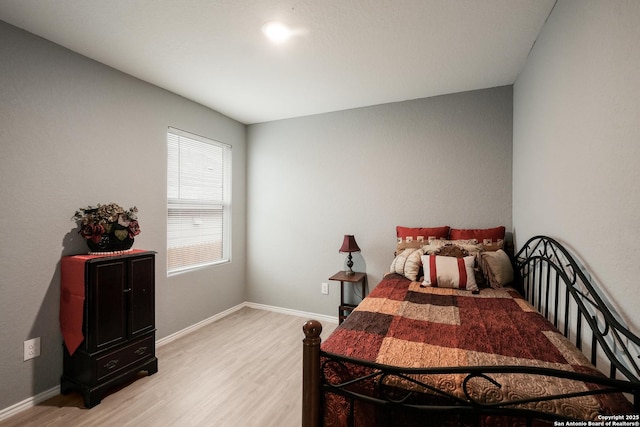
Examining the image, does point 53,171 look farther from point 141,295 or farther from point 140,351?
point 140,351

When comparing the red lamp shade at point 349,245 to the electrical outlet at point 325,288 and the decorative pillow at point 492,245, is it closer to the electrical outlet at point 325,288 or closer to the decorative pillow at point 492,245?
the electrical outlet at point 325,288

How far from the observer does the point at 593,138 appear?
1.34 metres

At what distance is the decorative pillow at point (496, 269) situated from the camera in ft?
7.65

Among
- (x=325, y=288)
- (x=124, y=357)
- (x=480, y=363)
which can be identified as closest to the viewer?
(x=480, y=363)

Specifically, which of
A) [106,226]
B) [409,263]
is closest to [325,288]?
[409,263]

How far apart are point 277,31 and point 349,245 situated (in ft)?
7.02

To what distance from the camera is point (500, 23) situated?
191 centimetres

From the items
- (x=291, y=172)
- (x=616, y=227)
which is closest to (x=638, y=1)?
(x=616, y=227)

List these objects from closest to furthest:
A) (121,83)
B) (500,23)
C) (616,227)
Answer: (616,227) < (500,23) < (121,83)

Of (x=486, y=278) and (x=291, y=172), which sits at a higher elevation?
(x=291, y=172)

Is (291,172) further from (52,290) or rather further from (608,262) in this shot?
(608,262)

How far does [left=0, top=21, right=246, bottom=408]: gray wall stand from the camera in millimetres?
1932

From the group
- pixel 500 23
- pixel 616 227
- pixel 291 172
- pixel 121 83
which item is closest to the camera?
pixel 616 227

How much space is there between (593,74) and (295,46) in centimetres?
179
